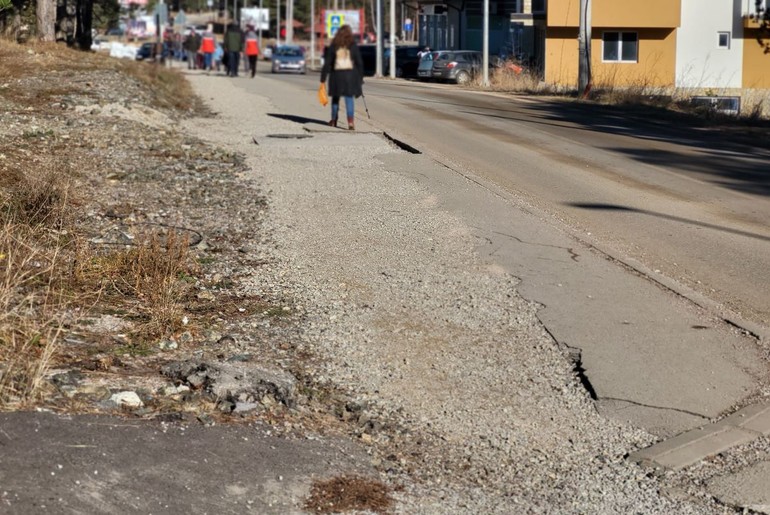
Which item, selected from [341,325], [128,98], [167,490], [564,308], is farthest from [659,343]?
[128,98]

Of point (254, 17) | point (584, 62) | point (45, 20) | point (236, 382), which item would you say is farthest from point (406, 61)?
point (254, 17)

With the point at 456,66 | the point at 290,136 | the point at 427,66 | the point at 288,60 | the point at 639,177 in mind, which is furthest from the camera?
the point at 288,60

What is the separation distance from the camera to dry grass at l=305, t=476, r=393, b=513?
4.37 metres

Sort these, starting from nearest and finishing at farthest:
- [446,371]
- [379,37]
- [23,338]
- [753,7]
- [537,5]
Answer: [23,338] < [446,371] < [753,7] < [537,5] < [379,37]

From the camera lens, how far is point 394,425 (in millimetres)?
5367

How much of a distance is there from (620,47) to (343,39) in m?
34.7

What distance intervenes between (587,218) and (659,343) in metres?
4.77

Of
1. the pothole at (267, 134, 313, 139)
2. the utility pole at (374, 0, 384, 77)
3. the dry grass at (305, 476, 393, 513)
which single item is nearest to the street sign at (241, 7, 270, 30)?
the utility pole at (374, 0, 384, 77)

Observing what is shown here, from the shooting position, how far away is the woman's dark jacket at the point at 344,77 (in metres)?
19.4

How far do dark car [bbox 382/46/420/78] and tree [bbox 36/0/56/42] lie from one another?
2831 centimetres

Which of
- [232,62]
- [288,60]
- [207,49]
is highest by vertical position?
[207,49]

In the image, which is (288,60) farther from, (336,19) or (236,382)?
(236,382)

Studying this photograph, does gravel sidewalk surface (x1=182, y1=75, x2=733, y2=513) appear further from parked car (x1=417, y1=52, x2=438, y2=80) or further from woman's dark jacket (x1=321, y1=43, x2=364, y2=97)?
parked car (x1=417, y1=52, x2=438, y2=80)

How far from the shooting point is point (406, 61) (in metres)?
58.4
